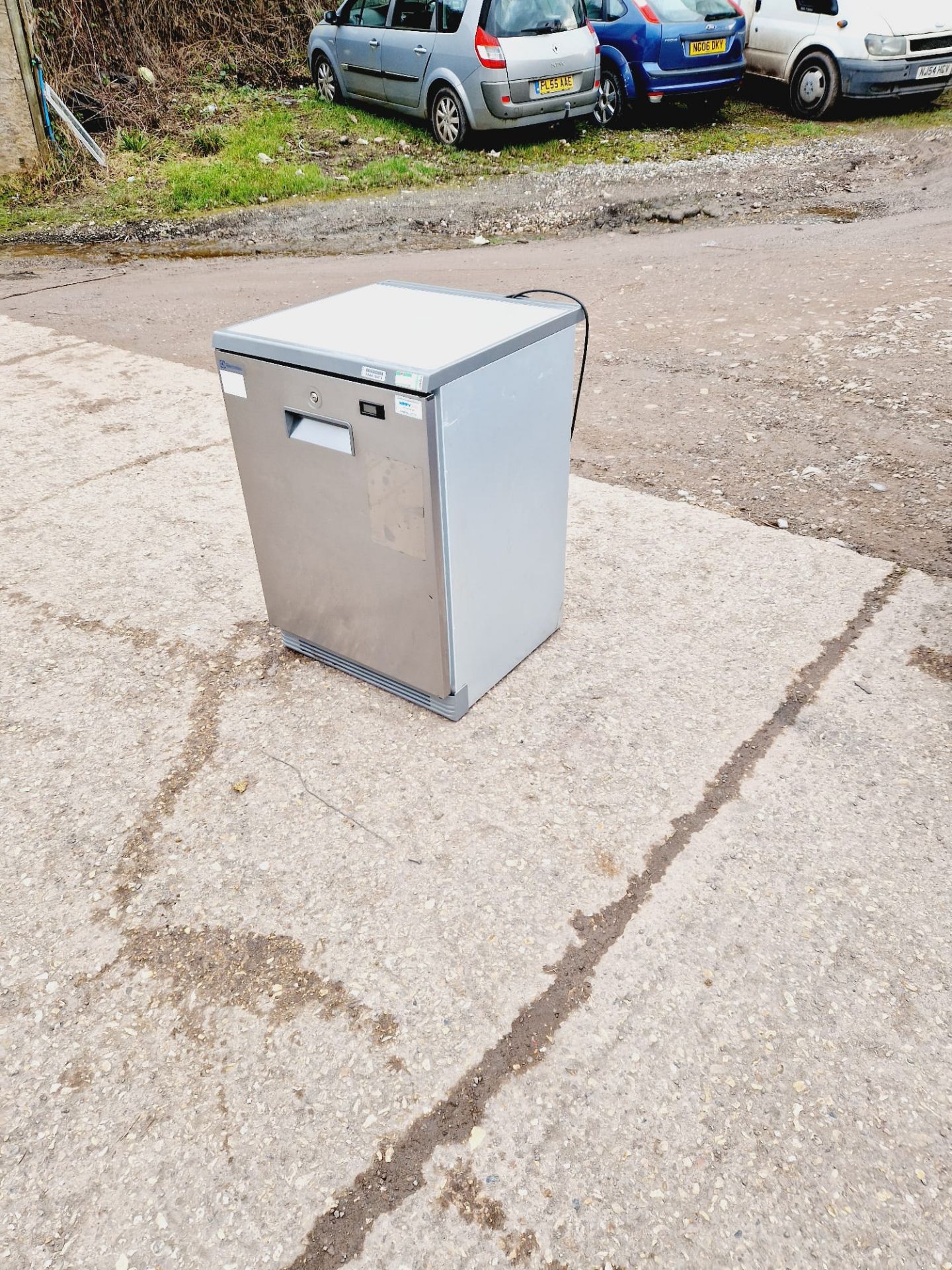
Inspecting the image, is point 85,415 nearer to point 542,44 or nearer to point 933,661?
point 933,661

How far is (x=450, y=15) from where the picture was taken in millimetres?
9555

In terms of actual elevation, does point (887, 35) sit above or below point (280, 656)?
above

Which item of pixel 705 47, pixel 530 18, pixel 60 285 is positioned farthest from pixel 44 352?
pixel 705 47

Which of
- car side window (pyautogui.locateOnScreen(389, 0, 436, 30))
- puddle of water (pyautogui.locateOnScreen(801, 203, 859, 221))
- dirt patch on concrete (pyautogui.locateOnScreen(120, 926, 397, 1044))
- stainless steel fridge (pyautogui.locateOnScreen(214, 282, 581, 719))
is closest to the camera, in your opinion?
dirt patch on concrete (pyautogui.locateOnScreen(120, 926, 397, 1044))

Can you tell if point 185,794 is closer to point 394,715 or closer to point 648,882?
point 394,715

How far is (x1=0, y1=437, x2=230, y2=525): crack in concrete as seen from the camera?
4.03 m

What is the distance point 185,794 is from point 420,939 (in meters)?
0.87

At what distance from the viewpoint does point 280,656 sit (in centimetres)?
310

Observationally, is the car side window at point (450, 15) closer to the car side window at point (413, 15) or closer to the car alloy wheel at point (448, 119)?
the car side window at point (413, 15)

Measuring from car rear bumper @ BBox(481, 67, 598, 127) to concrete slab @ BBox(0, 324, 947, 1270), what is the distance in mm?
7714

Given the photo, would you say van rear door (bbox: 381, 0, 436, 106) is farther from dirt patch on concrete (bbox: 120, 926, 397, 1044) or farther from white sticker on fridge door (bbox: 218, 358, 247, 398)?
dirt patch on concrete (bbox: 120, 926, 397, 1044)

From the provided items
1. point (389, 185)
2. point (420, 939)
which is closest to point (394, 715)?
point (420, 939)

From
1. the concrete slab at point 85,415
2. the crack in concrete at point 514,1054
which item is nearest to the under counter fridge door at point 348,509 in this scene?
the crack in concrete at point 514,1054

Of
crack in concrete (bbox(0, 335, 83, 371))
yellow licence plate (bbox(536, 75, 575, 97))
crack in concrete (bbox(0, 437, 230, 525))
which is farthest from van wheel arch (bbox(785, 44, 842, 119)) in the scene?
crack in concrete (bbox(0, 437, 230, 525))
